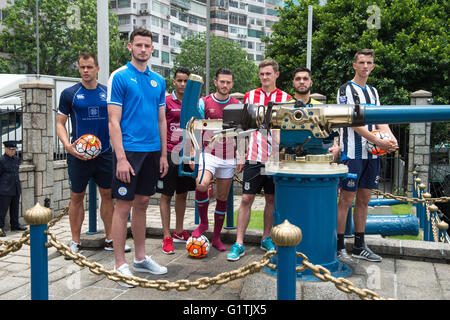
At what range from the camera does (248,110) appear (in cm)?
365

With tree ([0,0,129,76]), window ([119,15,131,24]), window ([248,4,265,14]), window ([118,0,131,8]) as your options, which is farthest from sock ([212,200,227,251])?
window ([248,4,265,14])

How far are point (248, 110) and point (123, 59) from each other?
31.3 m

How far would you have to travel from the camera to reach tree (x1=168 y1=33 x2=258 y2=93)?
42.2 metres

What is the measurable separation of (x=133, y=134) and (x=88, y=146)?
0.94 metres

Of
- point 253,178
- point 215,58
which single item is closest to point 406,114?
point 253,178

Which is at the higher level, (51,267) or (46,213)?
(46,213)

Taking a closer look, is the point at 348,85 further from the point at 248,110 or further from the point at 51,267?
the point at 51,267

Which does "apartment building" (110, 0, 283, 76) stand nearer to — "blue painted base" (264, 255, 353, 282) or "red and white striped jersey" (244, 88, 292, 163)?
"red and white striped jersey" (244, 88, 292, 163)

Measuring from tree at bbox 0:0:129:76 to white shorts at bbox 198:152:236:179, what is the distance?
27.8 meters

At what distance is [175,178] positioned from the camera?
516 centimetres

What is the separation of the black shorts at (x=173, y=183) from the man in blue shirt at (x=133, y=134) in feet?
3.23

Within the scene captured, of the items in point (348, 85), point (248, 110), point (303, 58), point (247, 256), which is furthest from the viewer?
point (303, 58)
